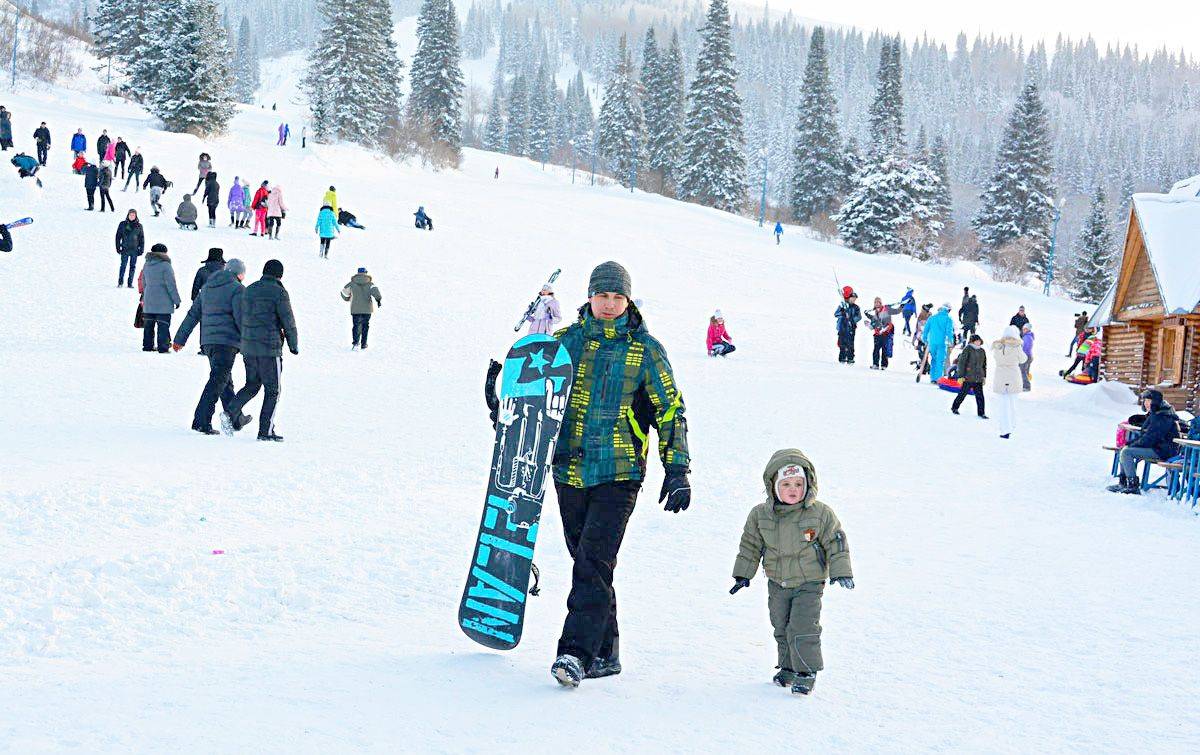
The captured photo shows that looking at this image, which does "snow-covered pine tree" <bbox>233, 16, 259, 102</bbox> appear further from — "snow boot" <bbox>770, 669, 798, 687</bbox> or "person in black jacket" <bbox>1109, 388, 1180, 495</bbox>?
"snow boot" <bbox>770, 669, 798, 687</bbox>

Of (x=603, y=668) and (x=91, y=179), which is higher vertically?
(x=91, y=179)

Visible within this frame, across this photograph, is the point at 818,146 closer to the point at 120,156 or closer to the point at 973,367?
the point at 120,156

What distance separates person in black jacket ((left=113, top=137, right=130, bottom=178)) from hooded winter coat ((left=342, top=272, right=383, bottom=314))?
1499cm

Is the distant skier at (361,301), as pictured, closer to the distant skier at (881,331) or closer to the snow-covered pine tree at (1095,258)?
the distant skier at (881,331)

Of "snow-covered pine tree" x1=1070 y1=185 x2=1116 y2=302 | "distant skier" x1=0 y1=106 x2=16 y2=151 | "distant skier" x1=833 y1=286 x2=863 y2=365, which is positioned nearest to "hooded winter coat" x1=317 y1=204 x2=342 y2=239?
"distant skier" x1=0 y1=106 x2=16 y2=151

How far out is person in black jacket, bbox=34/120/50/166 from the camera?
28.3m

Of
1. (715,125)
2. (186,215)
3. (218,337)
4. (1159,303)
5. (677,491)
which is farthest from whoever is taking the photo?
(715,125)

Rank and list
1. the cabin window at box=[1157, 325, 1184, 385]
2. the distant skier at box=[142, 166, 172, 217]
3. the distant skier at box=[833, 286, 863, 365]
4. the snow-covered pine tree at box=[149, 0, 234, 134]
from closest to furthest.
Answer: the distant skier at box=[833, 286, 863, 365] < the cabin window at box=[1157, 325, 1184, 385] < the distant skier at box=[142, 166, 172, 217] < the snow-covered pine tree at box=[149, 0, 234, 134]

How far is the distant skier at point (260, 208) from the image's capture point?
81.2ft

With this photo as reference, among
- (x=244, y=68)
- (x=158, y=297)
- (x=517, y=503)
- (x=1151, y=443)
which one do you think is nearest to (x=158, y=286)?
(x=158, y=297)

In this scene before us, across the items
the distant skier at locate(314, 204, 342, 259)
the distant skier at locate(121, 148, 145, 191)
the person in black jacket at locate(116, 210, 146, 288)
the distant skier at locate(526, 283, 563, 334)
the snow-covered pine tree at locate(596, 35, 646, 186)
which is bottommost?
the distant skier at locate(526, 283, 563, 334)

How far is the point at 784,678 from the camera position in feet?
14.4

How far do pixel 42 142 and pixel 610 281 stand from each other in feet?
98.7

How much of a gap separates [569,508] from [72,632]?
228 cm
